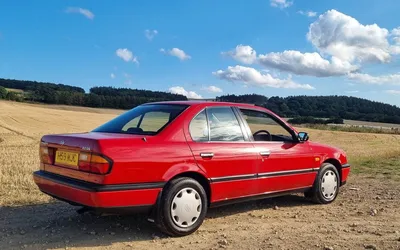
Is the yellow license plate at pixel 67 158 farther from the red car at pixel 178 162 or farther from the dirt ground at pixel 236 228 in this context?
the dirt ground at pixel 236 228

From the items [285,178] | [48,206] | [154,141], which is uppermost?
[154,141]

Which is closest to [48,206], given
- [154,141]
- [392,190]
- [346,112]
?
[154,141]

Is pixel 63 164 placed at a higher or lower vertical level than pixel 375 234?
higher

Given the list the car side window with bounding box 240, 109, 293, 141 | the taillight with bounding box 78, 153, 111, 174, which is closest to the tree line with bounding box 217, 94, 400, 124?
the car side window with bounding box 240, 109, 293, 141

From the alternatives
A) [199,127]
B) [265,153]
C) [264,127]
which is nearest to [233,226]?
[265,153]

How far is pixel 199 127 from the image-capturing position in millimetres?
5062

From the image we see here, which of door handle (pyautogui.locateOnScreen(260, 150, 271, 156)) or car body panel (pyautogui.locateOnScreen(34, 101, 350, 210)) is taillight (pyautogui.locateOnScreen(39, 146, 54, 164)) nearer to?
car body panel (pyautogui.locateOnScreen(34, 101, 350, 210))

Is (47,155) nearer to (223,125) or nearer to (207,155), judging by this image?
(207,155)

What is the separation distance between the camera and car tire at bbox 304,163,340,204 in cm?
648

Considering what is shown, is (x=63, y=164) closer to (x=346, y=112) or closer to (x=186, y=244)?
(x=186, y=244)

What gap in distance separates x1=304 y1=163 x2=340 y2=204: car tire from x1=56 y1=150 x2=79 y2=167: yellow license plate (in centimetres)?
380

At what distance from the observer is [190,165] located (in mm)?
4715

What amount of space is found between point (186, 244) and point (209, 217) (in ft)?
4.05

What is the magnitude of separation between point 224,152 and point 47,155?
2.17m
